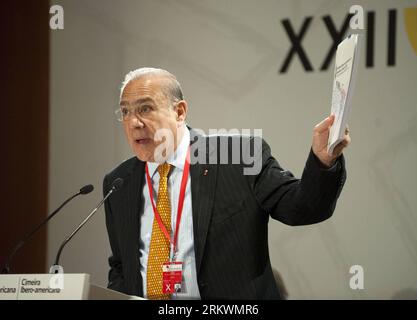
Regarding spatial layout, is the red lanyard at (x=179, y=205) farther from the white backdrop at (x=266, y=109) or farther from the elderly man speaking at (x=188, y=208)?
the white backdrop at (x=266, y=109)

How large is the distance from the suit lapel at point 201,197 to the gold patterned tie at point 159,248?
0.14 metres

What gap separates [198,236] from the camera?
2838mm

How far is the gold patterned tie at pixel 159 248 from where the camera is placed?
2826 mm

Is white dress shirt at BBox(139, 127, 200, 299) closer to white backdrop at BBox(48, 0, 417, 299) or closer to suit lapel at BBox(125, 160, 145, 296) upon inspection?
suit lapel at BBox(125, 160, 145, 296)

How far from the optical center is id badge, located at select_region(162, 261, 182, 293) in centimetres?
275

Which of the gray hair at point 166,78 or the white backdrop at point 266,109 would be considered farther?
the white backdrop at point 266,109

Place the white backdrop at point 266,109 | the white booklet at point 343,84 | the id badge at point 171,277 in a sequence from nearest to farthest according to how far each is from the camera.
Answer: the white booklet at point 343,84 < the id badge at point 171,277 < the white backdrop at point 266,109

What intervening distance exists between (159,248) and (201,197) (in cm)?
30

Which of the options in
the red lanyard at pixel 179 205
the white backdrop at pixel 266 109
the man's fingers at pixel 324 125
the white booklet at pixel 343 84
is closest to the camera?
the white booklet at pixel 343 84

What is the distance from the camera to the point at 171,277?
108 inches

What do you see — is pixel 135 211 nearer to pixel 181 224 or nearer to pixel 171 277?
pixel 181 224

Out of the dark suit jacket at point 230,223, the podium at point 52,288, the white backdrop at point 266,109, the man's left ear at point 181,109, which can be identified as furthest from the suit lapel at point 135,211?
the white backdrop at point 266,109

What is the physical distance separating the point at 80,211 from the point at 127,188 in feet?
5.81
